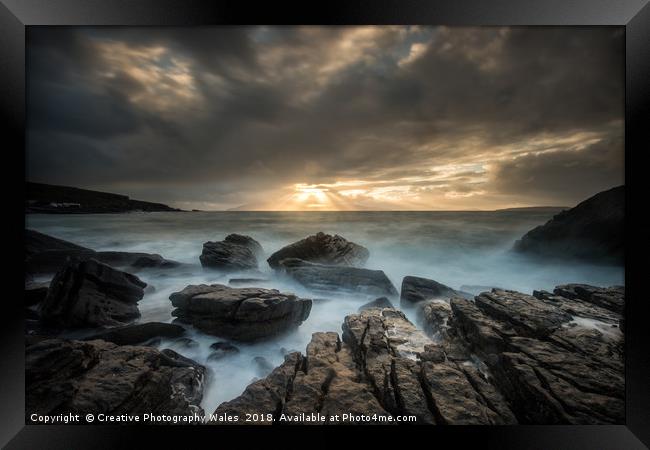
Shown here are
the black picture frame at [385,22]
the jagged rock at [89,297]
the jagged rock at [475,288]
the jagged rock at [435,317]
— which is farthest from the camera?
the jagged rock at [475,288]

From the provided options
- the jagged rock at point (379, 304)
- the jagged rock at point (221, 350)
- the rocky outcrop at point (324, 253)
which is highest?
the rocky outcrop at point (324, 253)

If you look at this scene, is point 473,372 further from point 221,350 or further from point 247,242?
point 247,242

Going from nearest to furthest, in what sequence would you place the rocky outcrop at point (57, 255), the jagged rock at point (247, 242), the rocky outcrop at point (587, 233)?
the rocky outcrop at point (587, 233) < the rocky outcrop at point (57, 255) < the jagged rock at point (247, 242)

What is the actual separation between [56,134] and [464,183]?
4.94 m

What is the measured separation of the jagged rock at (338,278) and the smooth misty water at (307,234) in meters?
0.16

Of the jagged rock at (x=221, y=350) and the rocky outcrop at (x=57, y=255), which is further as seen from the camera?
the jagged rock at (x=221, y=350)

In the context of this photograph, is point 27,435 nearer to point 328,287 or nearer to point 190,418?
point 190,418

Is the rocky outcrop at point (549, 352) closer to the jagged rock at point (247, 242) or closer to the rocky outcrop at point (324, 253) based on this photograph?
the rocky outcrop at point (324, 253)

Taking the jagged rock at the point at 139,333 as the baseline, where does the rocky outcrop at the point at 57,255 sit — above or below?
above

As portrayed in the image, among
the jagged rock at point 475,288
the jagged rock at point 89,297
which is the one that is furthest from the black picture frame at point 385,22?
the jagged rock at point 475,288

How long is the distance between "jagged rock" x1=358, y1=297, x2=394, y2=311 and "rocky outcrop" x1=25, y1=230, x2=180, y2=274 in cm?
339

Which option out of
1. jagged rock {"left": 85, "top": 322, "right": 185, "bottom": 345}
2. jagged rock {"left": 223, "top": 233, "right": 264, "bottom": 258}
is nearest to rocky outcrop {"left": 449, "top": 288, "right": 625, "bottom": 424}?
jagged rock {"left": 223, "top": 233, "right": 264, "bottom": 258}

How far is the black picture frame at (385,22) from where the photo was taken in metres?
1.93

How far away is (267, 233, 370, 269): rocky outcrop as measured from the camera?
3.63 meters
